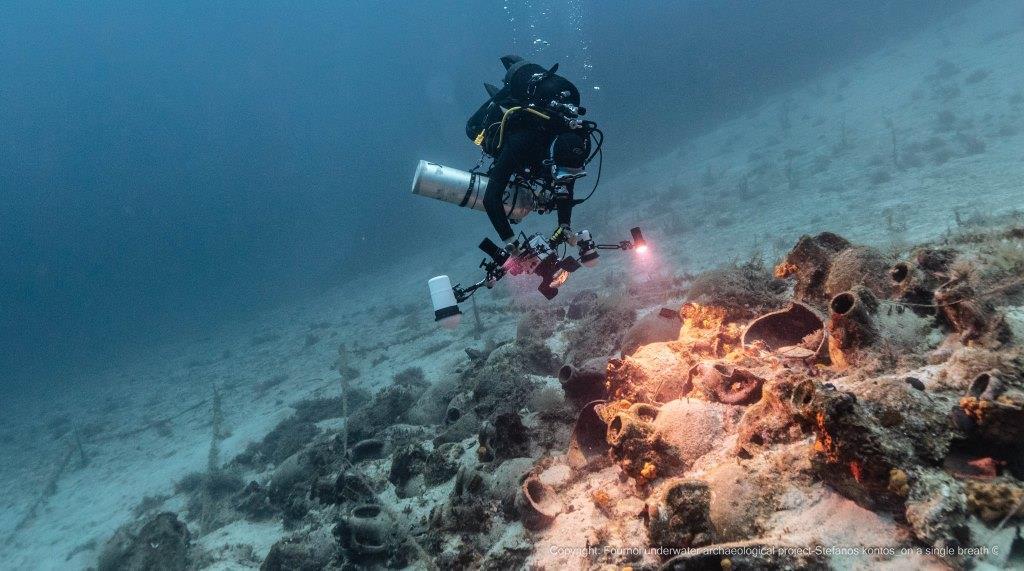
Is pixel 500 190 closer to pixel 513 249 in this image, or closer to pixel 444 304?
pixel 513 249

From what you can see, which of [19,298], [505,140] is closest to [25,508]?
[505,140]

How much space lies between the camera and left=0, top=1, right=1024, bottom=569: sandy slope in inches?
476

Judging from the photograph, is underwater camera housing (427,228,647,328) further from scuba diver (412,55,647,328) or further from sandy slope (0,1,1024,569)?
sandy slope (0,1,1024,569)

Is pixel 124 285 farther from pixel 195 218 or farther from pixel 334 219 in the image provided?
pixel 334 219

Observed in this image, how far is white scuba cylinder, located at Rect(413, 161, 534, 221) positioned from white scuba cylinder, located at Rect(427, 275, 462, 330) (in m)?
1.13

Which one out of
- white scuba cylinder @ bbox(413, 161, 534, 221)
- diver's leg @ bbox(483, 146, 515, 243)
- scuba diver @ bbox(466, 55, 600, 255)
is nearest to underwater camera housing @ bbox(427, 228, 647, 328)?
scuba diver @ bbox(466, 55, 600, 255)

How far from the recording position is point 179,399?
68.4ft

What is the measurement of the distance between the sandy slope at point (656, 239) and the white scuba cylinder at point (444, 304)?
238 inches

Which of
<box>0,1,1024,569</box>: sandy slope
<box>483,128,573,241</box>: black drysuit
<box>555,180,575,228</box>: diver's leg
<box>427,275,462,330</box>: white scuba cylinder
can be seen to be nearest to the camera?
<box>427,275,462,330</box>: white scuba cylinder

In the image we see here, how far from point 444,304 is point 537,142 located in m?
2.26

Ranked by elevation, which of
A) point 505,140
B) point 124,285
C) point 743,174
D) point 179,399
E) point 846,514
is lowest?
point 846,514

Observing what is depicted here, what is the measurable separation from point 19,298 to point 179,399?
129 m

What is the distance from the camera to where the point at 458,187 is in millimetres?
5336

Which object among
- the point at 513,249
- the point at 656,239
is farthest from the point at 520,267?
the point at 656,239
